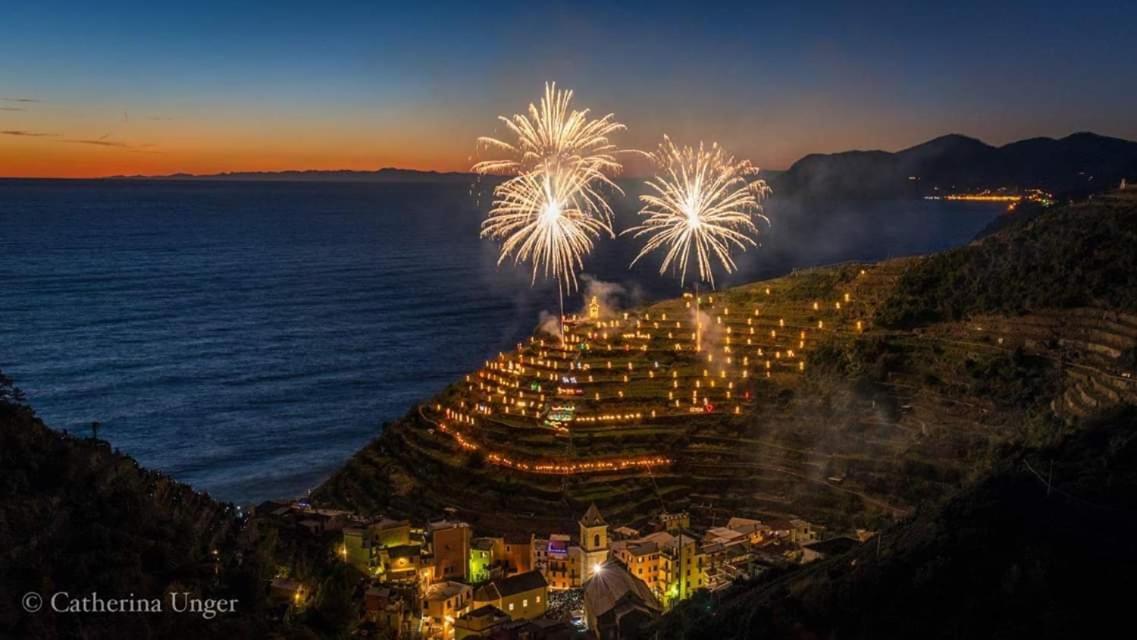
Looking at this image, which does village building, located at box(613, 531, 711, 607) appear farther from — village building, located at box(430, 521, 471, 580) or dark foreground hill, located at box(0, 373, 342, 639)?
dark foreground hill, located at box(0, 373, 342, 639)

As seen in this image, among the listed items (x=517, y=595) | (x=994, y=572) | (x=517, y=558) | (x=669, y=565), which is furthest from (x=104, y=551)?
(x=669, y=565)

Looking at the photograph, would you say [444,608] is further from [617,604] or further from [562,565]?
[562,565]

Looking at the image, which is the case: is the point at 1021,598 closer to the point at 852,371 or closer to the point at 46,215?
the point at 852,371

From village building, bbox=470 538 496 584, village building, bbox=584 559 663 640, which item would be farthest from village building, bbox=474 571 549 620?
village building, bbox=470 538 496 584

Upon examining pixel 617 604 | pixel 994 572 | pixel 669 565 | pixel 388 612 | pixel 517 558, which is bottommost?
pixel 517 558

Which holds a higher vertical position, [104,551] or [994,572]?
[994,572]

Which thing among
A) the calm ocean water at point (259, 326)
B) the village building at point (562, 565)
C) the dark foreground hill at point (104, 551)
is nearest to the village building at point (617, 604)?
the village building at point (562, 565)
